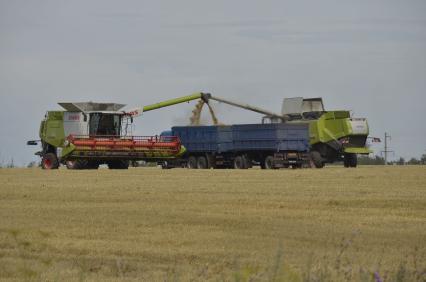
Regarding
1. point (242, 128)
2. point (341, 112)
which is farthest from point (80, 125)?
point (341, 112)

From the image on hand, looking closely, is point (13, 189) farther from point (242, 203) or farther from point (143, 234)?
point (143, 234)

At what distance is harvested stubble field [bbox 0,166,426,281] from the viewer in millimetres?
13281

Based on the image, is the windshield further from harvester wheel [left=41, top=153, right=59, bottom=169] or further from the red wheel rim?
the red wheel rim

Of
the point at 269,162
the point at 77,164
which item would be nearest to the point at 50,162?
the point at 77,164

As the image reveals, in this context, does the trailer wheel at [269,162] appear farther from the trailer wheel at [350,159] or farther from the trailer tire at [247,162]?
the trailer wheel at [350,159]

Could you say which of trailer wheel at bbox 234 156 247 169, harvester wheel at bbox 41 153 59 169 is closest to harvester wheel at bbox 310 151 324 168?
trailer wheel at bbox 234 156 247 169

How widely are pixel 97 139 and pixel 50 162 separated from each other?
2988 millimetres

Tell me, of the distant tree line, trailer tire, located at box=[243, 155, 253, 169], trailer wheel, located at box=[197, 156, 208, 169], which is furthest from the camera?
the distant tree line

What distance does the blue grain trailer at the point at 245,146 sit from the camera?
53656 millimetres

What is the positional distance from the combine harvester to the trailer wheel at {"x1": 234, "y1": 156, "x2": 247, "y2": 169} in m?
3.58

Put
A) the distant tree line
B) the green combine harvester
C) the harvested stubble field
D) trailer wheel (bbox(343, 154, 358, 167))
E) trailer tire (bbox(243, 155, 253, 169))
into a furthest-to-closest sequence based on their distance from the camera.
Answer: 1. the distant tree line
2. trailer wheel (bbox(343, 154, 358, 167))
3. the green combine harvester
4. trailer tire (bbox(243, 155, 253, 169))
5. the harvested stubble field

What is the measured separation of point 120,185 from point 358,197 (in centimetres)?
836

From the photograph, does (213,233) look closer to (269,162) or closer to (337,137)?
(269,162)

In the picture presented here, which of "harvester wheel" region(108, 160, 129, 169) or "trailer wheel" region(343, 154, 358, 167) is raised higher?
"trailer wheel" region(343, 154, 358, 167)
